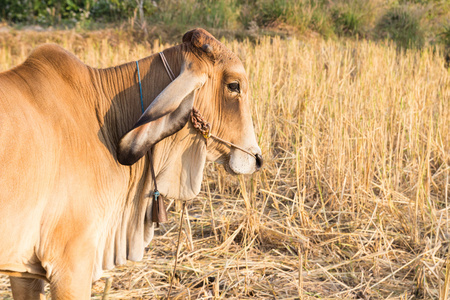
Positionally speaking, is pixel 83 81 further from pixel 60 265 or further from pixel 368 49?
pixel 368 49

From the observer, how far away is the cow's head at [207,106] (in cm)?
179

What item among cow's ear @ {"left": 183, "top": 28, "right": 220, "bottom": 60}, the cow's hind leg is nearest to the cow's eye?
cow's ear @ {"left": 183, "top": 28, "right": 220, "bottom": 60}

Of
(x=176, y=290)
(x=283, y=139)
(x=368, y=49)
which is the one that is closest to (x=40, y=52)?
(x=176, y=290)

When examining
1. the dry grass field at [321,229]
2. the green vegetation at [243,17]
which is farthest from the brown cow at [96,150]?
the green vegetation at [243,17]

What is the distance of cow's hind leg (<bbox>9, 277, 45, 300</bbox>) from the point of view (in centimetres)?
200

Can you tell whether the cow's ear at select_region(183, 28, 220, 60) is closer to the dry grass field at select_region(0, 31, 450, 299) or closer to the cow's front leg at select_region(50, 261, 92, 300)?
the cow's front leg at select_region(50, 261, 92, 300)

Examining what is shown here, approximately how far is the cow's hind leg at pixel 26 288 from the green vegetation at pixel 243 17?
31.7 ft

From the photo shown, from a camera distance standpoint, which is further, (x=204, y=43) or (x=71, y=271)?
(x=204, y=43)

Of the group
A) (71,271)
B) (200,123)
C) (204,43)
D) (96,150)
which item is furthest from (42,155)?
(204,43)

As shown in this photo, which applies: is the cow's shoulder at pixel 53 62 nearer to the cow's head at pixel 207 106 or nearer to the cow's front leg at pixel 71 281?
the cow's head at pixel 207 106

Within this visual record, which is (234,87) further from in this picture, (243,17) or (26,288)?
(243,17)

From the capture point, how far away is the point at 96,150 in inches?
73.1

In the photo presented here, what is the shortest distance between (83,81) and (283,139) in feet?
8.72

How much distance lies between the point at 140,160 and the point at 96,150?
196 mm
